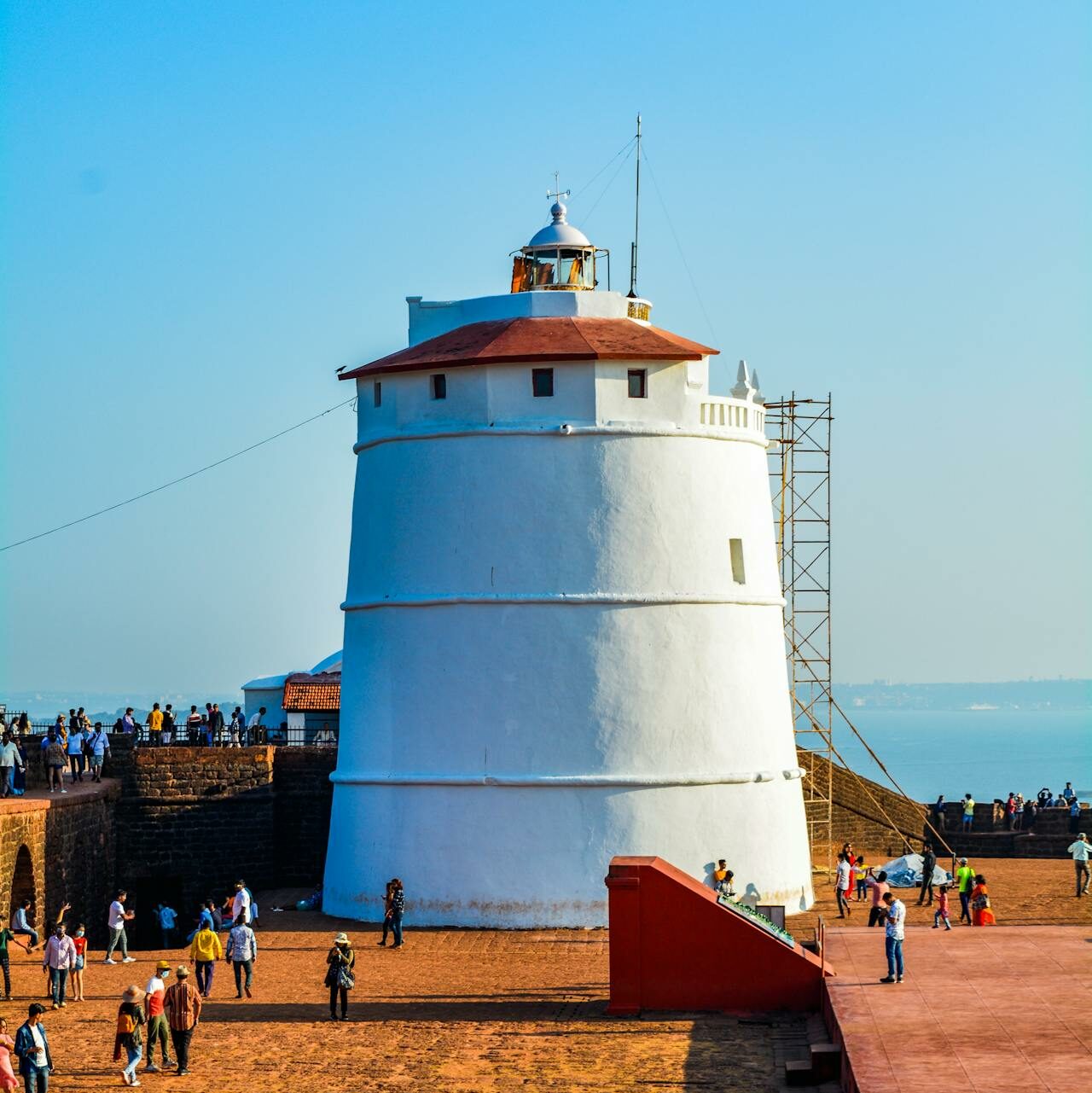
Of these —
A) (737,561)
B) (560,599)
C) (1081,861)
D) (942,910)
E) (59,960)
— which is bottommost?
(59,960)

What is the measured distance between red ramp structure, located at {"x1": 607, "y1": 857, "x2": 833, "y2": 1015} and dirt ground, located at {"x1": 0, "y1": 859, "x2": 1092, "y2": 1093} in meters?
0.38

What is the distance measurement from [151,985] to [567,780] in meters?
9.90

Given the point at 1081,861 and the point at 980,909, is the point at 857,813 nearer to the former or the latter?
the point at 1081,861

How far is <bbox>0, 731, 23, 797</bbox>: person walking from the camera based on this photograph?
28.0m

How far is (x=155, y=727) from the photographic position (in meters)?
34.1

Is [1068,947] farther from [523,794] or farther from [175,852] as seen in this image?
[175,852]

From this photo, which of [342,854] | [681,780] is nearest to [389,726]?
[342,854]

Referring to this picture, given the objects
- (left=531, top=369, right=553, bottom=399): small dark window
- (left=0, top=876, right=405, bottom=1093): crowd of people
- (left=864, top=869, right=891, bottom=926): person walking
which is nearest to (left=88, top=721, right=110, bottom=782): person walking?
(left=0, top=876, right=405, bottom=1093): crowd of people

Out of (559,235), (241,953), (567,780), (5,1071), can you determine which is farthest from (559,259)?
(5,1071)

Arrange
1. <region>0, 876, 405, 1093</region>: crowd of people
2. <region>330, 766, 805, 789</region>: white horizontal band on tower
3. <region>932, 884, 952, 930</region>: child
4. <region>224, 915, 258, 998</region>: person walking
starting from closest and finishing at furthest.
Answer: <region>0, 876, 405, 1093</region>: crowd of people → <region>224, 915, 258, 998</region>: person walking → <region>932, 884, 952, 930</region>: child → <region>330, 766, 805, 789</region>: white horizontal band on tower

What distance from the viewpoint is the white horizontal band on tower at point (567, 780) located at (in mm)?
28344

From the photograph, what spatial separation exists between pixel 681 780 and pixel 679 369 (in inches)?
246

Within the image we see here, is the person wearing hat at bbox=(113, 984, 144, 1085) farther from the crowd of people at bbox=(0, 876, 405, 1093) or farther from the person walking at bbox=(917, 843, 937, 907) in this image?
the person walking at bbox=(917, 843, 937, 907)

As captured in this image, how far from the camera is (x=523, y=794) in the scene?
93.5 feet
